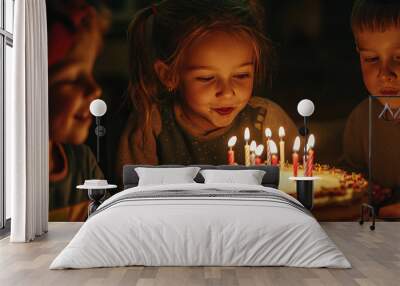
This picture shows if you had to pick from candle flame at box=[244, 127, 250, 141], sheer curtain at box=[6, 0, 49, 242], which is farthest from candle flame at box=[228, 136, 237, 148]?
sheer curtain at box=[6, 0, 49, 242]

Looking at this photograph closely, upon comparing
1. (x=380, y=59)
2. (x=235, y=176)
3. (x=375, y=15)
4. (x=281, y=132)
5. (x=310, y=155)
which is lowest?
(x=235, y=176)

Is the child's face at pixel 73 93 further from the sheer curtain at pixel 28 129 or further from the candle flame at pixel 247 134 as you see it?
the candle flame at pixel 247 134

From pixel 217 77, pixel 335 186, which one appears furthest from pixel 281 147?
pixel 217 77

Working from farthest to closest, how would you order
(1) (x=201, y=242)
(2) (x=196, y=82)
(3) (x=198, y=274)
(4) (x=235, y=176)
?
(2) (x=196, y=82) → (4) (x=235, y=176) → (1) (x=201, y=242) → (3) (x=198, y=274)

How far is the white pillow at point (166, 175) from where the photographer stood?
22.8ft

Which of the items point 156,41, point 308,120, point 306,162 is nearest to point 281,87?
point 308,120

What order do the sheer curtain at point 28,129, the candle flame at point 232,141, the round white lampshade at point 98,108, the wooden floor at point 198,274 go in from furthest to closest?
the candle flame at point 232,141 → the round white lampshade at point 98,108 → the sheer curtain at point 28,129 → the wooden floor at point 198,274

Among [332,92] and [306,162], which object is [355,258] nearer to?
[306,162]

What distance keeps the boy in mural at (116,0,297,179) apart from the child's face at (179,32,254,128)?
0.04 ft

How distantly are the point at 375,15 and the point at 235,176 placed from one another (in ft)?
9.39

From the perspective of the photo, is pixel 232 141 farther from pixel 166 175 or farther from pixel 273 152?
pixel 166 175

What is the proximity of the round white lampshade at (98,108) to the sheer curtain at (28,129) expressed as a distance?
683 mm

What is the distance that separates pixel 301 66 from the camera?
793 cm

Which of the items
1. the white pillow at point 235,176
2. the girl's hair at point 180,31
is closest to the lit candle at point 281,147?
the girl's hair at point 180,31
